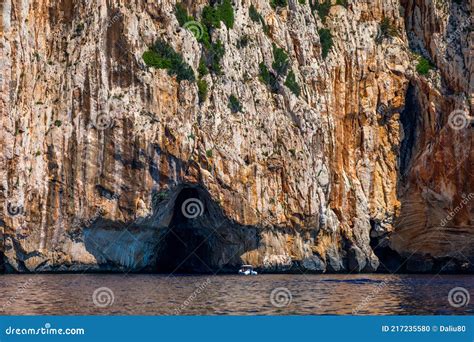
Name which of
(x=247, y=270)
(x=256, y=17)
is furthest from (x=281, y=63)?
(x=247, y=270)

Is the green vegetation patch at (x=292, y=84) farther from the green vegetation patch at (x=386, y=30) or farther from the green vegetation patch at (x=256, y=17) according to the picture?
the green vegetation patch at (x=386, y=30)

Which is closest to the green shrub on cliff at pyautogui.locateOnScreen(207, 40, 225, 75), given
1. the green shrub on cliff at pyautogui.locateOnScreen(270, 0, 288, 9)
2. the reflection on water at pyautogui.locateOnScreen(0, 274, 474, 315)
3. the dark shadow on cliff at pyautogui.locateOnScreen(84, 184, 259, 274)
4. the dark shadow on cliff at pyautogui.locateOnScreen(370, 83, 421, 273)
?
the dark shadow on cliff at pyautogui.locateOnScreen(84, 184, 259, 274)

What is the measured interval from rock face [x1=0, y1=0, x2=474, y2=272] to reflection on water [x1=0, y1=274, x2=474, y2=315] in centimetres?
784

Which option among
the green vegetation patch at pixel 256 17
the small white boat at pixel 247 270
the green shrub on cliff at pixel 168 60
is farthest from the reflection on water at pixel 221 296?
the green vegetation patch at pixel 256 17

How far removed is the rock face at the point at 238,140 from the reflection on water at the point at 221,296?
25.7 feet

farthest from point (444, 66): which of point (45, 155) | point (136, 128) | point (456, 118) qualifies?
point (45, 155)

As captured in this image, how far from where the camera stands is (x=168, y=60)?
74.4 m

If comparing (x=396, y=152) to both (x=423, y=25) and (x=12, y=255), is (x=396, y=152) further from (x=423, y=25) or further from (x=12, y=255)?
(x=12, y=255)

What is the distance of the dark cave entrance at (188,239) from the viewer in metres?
75.9

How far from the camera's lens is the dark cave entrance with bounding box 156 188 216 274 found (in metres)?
75.9

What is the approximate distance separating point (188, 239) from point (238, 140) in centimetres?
1033

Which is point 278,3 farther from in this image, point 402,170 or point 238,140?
point 402,170

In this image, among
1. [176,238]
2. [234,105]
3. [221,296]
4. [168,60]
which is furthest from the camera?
[176,238]

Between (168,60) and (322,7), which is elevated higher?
(322,7)
